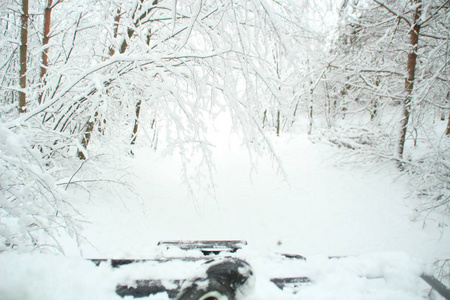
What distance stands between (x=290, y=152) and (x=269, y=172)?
2.15 metres

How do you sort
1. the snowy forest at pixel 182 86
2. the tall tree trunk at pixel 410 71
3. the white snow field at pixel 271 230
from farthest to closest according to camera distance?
the tall tree trunk at pixel 410 71 < the snowy forest at pixel 182 86 < the white snow field at pixel 271 230

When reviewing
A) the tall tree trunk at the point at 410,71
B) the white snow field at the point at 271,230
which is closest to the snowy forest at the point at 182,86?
the tall tree trunk at the point at 410,71

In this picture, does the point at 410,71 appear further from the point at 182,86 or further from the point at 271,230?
the point at 182,86

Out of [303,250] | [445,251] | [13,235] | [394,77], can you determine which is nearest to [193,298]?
[13,235]

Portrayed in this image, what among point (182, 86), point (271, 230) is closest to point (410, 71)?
point (271, 230)

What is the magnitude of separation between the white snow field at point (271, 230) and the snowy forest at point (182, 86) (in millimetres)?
393

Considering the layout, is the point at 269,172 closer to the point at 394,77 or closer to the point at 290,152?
the point at 290,152

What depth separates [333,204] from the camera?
5.94m

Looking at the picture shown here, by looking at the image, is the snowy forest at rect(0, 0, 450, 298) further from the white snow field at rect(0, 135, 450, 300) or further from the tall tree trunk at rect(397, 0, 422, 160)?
the white snow field at rect(0, 135, 450, 300)

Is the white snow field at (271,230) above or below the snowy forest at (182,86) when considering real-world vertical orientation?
below

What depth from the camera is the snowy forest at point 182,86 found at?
168 centimetres

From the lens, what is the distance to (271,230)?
16.8ft

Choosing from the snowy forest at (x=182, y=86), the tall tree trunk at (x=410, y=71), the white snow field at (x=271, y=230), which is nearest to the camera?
the white snow field at (x=271, y=230)

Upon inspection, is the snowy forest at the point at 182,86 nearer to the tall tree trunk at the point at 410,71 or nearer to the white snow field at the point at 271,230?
the tall tree trunk at the point at 410,71
